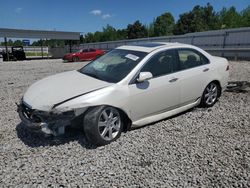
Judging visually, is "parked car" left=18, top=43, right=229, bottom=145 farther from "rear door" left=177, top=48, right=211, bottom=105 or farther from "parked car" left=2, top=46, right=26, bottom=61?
"parked car" left=2, top=46, right=26, bottom=61

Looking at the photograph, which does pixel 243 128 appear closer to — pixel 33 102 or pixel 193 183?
pixel 193 183

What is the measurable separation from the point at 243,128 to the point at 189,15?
3049 inches

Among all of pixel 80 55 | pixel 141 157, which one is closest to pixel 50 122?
pixel 141 157

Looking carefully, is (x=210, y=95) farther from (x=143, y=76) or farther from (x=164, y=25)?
(x=164, y=25)

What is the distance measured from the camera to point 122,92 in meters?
3.61

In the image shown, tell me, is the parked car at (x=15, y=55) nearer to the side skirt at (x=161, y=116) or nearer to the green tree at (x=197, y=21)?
the side skirt at (x=161, y=116)

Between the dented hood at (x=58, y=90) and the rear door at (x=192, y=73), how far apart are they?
168 centimetres

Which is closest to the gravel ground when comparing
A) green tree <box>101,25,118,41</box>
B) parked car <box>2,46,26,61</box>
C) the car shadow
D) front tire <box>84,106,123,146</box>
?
the car shadow

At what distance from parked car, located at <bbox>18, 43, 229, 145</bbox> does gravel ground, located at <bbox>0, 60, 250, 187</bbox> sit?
1.01 feet

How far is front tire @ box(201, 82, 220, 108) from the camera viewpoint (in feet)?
16.8

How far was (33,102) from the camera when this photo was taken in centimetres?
344

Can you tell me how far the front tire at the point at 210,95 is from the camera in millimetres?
5113

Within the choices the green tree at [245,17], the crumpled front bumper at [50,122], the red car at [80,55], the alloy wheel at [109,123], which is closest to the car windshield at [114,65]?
the alloy wheel at [109,123]

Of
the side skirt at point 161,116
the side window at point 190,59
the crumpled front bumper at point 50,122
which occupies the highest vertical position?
the side window at point 190,59
